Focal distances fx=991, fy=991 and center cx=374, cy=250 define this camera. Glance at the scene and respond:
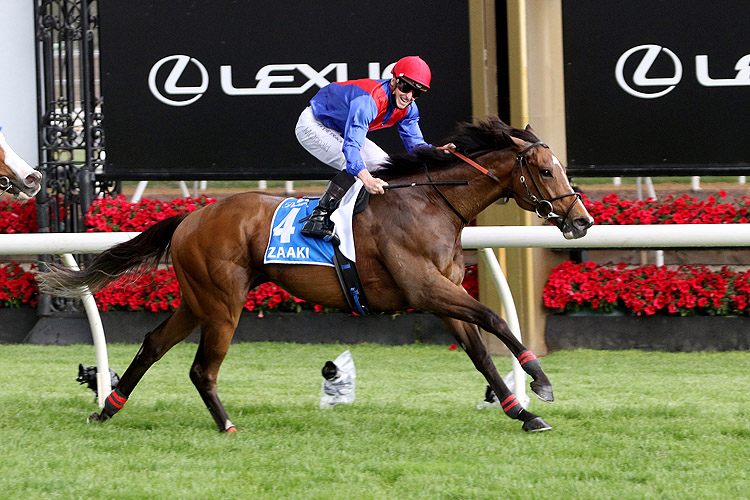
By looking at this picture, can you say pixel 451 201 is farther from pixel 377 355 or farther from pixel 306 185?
pixel 306 185

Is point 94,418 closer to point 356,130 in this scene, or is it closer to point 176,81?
point 356,130

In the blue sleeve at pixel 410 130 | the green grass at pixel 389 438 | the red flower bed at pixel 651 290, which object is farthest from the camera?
the red flower bed at pixel 651 290

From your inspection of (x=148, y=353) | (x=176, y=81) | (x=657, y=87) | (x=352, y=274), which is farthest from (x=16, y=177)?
(x=657, y=87)

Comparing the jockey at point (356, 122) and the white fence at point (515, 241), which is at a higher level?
the jockey at point (356, 122)

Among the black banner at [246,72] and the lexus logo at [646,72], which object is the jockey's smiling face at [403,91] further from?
the lexus logo at [646,72]

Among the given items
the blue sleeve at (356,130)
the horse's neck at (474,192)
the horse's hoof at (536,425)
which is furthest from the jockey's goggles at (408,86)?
the horse's hoof at (536,425)

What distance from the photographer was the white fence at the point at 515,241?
4043 millimetres

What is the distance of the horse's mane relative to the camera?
4098mm

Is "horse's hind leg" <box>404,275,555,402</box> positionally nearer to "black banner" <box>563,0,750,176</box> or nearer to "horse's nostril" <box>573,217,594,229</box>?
"horse's nostril" <box>573,217,594,229</box>

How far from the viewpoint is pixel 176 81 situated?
6941 mm

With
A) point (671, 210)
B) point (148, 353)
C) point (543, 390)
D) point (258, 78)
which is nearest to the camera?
point (543, 390)

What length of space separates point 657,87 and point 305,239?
10.7ft

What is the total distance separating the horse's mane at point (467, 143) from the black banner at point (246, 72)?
2.40 meters

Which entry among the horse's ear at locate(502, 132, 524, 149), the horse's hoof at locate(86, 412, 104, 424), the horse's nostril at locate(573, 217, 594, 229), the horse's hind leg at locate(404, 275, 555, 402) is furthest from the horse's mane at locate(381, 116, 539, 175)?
the horse's hoof at locate(86, 412, 104, 424)
